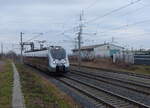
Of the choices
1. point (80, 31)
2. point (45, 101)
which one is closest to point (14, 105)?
point (45, 101)

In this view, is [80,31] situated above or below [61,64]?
above

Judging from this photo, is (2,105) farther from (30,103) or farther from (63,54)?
(63,54)

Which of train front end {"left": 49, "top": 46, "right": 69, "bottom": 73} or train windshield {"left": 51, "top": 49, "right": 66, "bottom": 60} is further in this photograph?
train windshield {"left": 51, "top": 49, "right": 66, "bottom": 60}

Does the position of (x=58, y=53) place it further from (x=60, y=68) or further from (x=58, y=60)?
(x=60, y=68)

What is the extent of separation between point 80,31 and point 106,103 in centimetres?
4012

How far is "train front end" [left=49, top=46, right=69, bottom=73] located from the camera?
3167 cm

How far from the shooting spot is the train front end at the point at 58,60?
104 ft

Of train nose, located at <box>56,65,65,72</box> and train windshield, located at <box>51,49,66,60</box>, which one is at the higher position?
train windshield, located at <box>51,49,66,60</box>

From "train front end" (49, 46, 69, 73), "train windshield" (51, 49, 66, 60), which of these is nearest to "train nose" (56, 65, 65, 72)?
"train front end" (49, 46, 69, 73)

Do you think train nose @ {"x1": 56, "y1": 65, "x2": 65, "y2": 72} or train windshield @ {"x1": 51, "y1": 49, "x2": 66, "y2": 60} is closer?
train nose @ {"x1": 56, "y1": 65, "x2": 65, "y2": 72}

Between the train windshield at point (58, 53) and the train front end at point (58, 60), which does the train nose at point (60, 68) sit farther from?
the train windshield at point (58, 53)

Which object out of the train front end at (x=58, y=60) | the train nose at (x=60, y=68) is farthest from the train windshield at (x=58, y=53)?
the train nose at (x=60, y=68)

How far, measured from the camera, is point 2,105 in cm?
1240

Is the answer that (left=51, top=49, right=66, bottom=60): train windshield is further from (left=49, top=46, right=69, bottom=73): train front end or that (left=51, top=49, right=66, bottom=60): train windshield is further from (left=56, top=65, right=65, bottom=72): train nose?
(left=56, top=65, right=65, bottom=72): train nose
